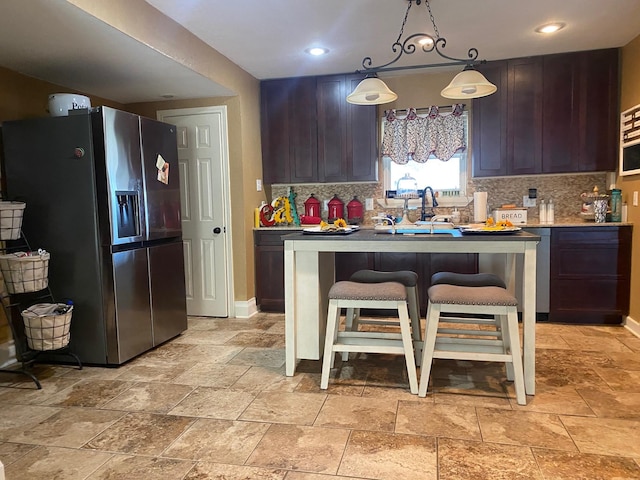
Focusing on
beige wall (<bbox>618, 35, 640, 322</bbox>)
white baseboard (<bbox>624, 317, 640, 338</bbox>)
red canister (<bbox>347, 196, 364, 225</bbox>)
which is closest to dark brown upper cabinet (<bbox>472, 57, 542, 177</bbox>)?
beige wall (<bbox>618, 35, 640, 322</bbox>)

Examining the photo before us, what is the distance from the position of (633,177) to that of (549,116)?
0.87 m

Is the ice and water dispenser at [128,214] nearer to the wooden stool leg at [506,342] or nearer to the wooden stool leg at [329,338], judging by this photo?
the wooden stool leg at [329,338]

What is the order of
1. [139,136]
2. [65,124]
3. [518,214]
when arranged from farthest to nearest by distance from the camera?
[518,214] → [139,136] → [65,124]

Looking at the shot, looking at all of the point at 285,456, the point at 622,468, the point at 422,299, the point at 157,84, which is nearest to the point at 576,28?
the point at 422,299

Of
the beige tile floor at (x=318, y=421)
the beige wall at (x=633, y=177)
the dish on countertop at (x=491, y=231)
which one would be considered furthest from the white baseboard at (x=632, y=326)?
the dish on countertop at (x=491, y=231)

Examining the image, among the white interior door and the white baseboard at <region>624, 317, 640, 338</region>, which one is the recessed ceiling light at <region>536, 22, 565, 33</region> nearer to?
the white baseboard at <region>624, 317, 640, 338</region>

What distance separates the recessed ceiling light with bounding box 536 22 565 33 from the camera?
3.28 m

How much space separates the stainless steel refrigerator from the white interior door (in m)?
1.03

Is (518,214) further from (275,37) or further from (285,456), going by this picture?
(285,456)

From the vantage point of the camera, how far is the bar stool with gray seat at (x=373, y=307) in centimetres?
250

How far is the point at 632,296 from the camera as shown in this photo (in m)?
3.72

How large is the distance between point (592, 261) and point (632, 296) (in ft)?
1.33

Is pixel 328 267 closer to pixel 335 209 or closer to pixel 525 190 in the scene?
pixel 335 209

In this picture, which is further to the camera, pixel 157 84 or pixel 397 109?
pixel 397 109
